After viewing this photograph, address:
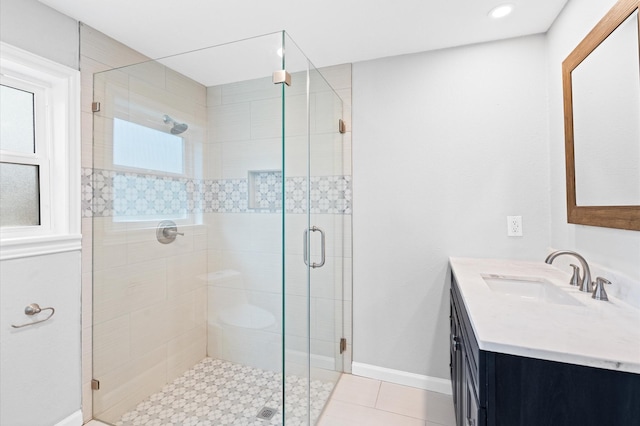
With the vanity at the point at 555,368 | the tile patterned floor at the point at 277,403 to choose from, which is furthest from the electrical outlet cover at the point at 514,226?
the tile patterned floor at the point at 277,403

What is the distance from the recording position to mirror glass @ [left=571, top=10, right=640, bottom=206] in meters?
1.15

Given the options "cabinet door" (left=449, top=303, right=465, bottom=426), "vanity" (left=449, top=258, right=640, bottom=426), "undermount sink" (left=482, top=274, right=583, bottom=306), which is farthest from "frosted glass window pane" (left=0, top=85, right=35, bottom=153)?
"undermount sink" (left=482, top=274, right=583, bottom=306)

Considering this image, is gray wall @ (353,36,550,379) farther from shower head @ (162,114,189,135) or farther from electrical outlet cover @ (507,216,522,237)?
shower head @ (162,114,189,135)

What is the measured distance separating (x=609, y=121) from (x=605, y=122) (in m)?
0.03

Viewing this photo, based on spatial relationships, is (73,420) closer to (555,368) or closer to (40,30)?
(40,30)

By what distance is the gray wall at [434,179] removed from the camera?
1.95m

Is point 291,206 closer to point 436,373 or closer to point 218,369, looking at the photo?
point 218,369

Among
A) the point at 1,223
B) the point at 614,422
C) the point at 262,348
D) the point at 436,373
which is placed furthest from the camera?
the point at 436,373

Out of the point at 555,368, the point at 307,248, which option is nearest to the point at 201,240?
the point at 307,248

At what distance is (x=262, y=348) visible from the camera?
1702mm

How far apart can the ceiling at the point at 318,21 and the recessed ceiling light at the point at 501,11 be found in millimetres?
33

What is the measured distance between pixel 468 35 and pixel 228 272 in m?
2.08

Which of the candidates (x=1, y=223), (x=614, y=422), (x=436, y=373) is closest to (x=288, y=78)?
(x=1, y=223)

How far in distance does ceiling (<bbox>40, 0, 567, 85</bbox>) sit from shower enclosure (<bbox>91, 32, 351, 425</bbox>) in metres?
0.17
